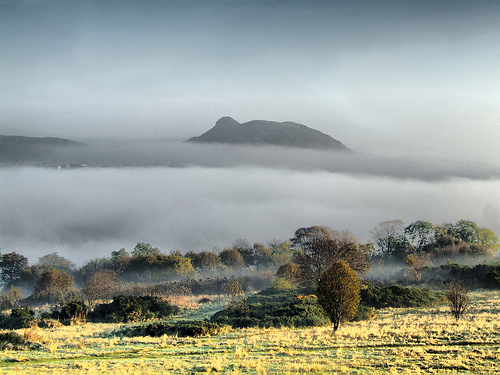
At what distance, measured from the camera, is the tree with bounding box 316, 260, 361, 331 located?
123 feet

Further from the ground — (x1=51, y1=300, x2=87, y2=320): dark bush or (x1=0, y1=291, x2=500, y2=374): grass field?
(x1=0, y1=291, x2=500, y2=374): grass field

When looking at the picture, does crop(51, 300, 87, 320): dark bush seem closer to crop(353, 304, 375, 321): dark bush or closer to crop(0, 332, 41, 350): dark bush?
crop(0, 332, 41, 350): dark bush

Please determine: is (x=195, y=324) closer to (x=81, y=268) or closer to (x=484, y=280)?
(x=484, y=280)

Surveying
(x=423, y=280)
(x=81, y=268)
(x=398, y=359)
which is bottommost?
(x=81, y=268)

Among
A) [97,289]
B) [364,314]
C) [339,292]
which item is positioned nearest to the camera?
[339,292]

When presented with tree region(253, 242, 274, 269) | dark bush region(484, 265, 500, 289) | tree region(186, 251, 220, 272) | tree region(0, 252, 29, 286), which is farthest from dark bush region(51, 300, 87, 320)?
tree region(253, 242, 274, 269)

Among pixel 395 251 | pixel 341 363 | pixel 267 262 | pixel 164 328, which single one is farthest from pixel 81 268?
pixel 341 363

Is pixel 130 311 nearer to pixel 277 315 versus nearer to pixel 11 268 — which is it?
pixel 277 315

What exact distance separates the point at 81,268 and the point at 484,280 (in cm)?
7942

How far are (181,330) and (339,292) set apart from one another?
12.2 metres

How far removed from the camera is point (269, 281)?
301 feet

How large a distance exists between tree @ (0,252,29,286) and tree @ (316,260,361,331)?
79283mm

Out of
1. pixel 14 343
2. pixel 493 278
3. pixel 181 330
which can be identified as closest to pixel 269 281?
pixel 493 278

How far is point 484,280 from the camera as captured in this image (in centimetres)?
6688
